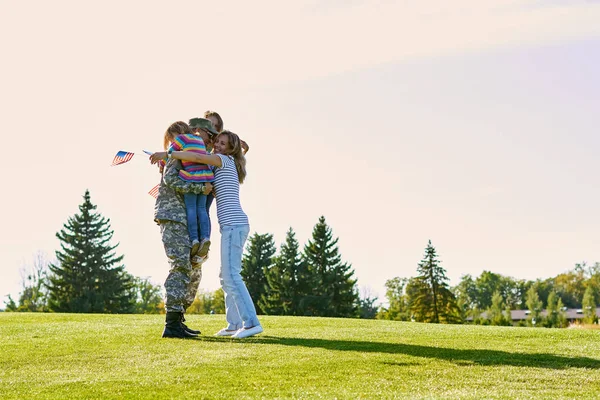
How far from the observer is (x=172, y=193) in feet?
28.6

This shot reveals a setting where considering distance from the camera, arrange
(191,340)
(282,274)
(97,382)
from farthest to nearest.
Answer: (282,274) → (191,340) → (97,382)

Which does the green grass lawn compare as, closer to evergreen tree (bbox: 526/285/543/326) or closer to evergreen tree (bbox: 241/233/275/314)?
evergreen tree (bbox: 241/233/275/314)

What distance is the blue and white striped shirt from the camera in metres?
8.66

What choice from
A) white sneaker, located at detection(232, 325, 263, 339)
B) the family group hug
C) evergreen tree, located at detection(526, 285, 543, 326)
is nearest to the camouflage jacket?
the family group hug

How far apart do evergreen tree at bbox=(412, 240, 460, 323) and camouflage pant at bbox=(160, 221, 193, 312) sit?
6601 cm

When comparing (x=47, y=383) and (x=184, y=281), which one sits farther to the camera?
(x=184, y=281)

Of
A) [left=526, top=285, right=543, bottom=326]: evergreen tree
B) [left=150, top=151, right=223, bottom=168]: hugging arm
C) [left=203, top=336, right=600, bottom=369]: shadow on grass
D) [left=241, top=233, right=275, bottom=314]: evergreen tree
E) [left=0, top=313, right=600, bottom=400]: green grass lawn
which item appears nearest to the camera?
[left=0, top=313, right=600, bottom=400]: green grass lawn

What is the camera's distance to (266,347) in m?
7.70

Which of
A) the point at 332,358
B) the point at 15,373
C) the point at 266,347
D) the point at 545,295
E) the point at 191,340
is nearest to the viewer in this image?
the point at 15,373

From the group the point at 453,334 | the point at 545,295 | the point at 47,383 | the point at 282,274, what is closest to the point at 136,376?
the point at 47,383

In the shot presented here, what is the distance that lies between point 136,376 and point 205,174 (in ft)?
10.4

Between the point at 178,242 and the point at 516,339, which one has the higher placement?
the point at 178,242

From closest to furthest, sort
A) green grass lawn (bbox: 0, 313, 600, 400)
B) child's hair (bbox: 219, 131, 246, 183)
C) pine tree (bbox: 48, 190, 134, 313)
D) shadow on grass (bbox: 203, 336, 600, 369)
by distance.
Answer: green grass lawn (bbox: 0, 313, 600, 400), shadow on grass (bbox: 203, 336, 600, 369), child's hair (bbox: 219, 131, 246, 183), pine tree (bbox: 48, 190, 134, 313)

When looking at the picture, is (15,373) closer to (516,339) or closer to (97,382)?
(97,382)
